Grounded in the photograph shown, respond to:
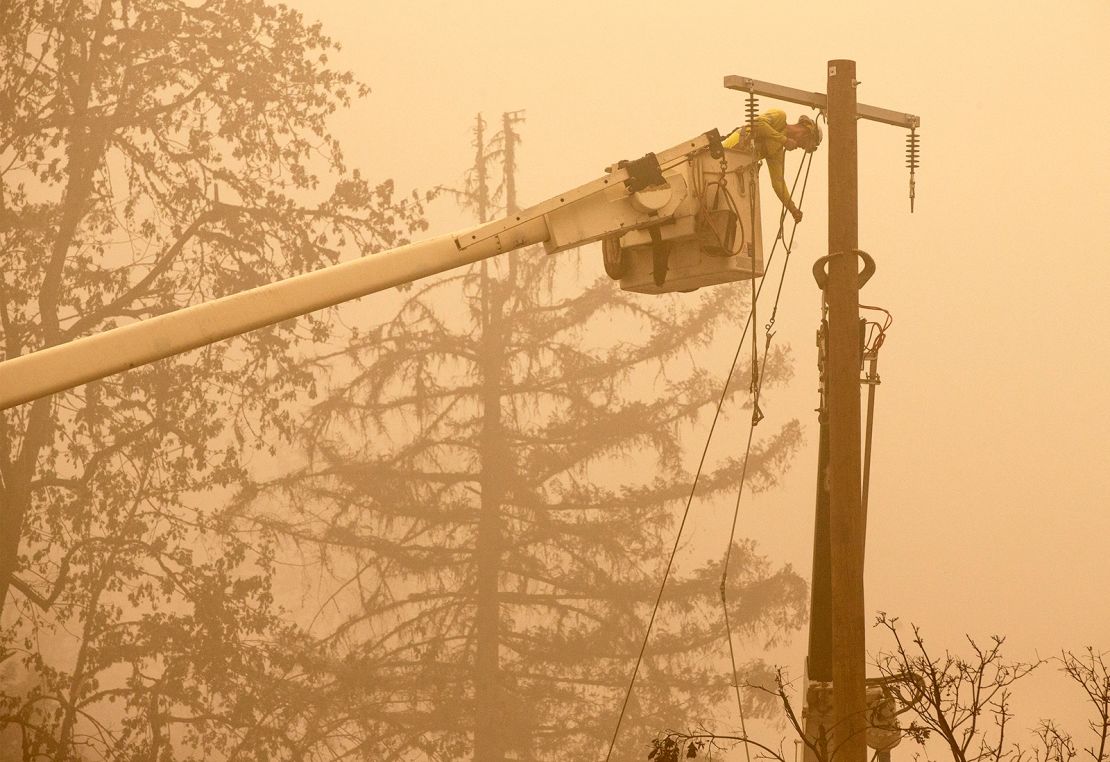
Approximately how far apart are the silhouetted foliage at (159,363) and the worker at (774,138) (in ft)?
15.2

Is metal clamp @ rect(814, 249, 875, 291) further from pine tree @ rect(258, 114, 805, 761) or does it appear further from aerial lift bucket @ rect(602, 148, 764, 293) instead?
pine tree @ rect(258, 114, 805, 761)

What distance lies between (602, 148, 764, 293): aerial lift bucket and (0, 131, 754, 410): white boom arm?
0.06 feet

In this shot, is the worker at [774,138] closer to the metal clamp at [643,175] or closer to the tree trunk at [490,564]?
the metal clamp at [643,175]

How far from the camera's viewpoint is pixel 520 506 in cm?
821

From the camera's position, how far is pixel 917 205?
7.80 m

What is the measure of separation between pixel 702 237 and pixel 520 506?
4.54 m

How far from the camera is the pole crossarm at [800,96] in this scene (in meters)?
4.09

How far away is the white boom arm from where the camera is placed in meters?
3.45

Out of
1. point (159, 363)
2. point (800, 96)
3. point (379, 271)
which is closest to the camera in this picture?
point (379, 271)

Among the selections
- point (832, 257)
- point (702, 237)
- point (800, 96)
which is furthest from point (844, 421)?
point (800, 96)

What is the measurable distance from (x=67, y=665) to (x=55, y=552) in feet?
2.48

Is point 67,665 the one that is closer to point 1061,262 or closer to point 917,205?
point 917,205

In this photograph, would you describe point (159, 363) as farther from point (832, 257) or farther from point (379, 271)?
point (832, 257)

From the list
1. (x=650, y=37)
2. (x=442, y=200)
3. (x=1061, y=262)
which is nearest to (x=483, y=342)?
(x=442, y=200)
